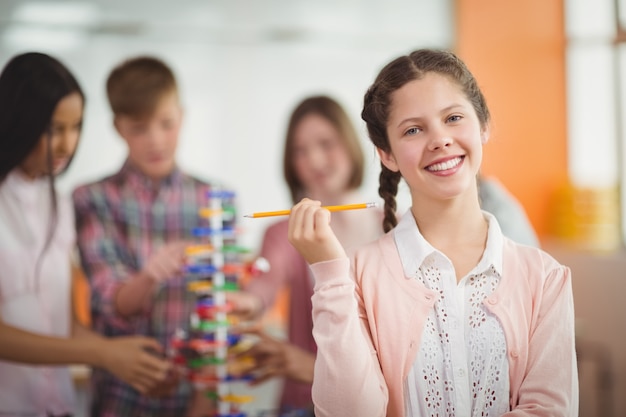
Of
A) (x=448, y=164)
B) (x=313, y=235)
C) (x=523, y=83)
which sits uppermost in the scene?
(x=523, y=83)

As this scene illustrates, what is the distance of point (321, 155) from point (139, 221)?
1.99 feet

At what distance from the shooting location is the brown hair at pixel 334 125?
252cm

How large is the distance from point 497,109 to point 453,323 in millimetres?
3460

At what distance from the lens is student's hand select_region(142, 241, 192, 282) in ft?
6.82

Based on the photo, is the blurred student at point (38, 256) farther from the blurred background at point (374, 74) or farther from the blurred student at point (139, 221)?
the blurred background at point (374, 74)

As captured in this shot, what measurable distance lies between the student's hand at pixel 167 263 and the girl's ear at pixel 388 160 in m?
0.85

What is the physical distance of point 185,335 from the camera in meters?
2.28

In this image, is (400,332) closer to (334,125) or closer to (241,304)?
(241,304)

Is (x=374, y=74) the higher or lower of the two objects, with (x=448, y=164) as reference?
higher

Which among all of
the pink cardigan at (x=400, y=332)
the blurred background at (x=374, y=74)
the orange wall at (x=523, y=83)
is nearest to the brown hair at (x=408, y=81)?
the pink cardigan at (x=400, y=332)

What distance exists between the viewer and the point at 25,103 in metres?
1.91

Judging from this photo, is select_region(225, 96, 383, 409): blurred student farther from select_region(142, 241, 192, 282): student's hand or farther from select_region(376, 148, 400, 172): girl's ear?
select_region(376, 148, 400, 172): girl's ear

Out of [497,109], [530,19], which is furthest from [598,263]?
[530,19]

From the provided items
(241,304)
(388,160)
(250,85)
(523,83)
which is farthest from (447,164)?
(523,83)
